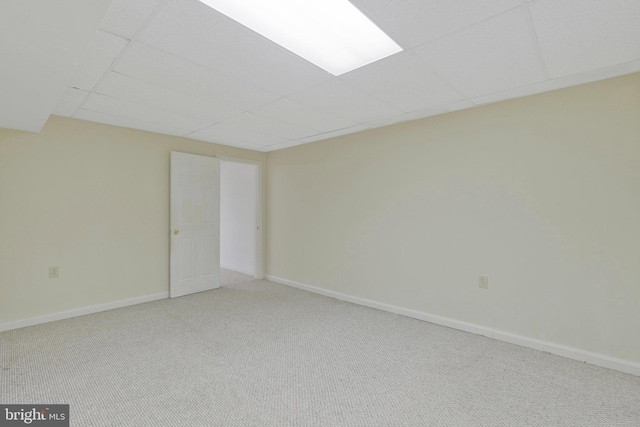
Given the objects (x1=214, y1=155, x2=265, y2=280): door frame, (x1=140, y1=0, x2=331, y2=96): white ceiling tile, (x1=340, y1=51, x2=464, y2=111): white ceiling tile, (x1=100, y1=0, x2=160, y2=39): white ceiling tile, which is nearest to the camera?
(x1=100, y1=0, x2=160, y2=39): white ceiling tile

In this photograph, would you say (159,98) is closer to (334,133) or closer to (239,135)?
(239,135)

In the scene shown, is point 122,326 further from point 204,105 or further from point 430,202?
point 430,202

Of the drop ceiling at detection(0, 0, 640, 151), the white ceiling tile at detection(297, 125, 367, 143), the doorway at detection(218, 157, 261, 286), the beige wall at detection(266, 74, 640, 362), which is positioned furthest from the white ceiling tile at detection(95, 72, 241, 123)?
the doorway at detection(218, 157, 261, 286)

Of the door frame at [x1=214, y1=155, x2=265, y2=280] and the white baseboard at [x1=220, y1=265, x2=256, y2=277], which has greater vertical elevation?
the door frame at [x1=214, y1=155, x2=265, y2=280]

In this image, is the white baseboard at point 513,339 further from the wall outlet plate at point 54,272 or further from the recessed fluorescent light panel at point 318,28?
the wall outlet plate at point 54,272

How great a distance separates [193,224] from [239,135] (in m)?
1.47

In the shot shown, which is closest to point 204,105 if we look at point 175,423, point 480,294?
point 175,423

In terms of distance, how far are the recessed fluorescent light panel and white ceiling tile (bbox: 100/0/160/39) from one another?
1.01ft

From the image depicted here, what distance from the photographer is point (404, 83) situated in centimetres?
237

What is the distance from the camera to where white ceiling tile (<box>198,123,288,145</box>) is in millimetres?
3658

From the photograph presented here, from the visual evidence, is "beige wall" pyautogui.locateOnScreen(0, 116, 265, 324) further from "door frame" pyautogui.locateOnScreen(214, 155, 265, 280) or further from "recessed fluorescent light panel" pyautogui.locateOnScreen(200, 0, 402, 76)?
"recessed fluorescent light panel" pyautogui.locateOnScreen(200, 0, 402, 76)

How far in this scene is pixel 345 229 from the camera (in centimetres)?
411

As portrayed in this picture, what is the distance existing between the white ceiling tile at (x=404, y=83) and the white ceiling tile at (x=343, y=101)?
0.09 metres

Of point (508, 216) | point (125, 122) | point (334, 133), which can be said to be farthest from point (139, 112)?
point (508, 216)
